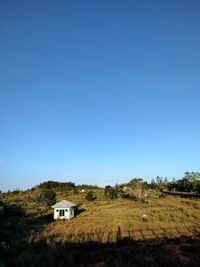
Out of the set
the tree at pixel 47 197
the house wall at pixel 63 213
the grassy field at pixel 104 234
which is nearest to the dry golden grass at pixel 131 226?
the grassy field at pixel 104 234

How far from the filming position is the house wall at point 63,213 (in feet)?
129

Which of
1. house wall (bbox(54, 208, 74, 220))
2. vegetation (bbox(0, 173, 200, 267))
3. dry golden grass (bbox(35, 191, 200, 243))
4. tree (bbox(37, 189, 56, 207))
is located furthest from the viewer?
tree (bbox(37, 189, 56, 207))

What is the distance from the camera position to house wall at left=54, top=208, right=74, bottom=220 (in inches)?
1548

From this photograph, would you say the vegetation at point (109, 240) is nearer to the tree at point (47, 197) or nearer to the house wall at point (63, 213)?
the tree at point (47, 197)

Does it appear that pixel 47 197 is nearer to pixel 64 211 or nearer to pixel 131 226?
pixel 64 211

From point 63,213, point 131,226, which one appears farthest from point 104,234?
point 63,213

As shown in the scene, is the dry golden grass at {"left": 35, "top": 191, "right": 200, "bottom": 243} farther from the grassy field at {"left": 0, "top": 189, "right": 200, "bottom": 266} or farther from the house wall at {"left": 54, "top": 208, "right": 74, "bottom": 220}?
the house wall at {"left": 54, "top": 208, "right": 74, "bottom": 220}

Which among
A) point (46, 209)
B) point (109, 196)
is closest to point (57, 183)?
point (109, 196)

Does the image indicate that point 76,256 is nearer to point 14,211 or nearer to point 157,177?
point 14,211

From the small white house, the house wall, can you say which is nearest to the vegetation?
the house wall

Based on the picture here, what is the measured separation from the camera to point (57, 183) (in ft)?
348

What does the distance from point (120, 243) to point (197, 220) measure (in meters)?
14.6

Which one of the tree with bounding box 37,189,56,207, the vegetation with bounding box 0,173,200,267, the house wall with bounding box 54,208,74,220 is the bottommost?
the vegetation with bounding box 0,173,200,267

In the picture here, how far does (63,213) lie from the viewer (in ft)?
131
